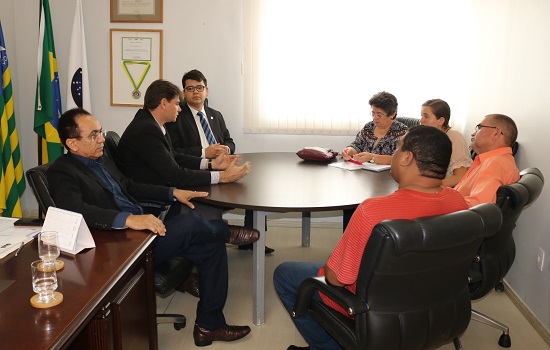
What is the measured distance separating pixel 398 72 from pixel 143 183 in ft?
8.13

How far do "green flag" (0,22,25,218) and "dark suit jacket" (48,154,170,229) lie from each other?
6.91 ft

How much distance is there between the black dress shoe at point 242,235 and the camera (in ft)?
9.11

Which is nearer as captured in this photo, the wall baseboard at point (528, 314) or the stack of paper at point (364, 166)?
the wall baseboard at point (528, 314)

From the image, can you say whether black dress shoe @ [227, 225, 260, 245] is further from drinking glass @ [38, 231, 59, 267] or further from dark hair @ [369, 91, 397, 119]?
dark hair @ [369, 91, 397, 119]

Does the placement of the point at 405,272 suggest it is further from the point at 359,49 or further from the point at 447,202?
the point at 359,49

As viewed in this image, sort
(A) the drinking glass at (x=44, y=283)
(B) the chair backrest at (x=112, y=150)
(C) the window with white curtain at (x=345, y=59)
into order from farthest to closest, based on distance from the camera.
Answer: (C) the window with white curtain at (x=345, y=59) < (B) the chair backrest at (x=112, y=150) < (A) the drinking glass at (x=44, y=283)

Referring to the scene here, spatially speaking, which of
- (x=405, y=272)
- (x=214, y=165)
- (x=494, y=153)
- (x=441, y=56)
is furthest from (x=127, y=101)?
(x=405, y=272)

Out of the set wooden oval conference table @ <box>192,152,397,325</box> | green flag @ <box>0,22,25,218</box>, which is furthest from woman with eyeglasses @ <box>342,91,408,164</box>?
green flag @ <box>0,22,25,218</box>

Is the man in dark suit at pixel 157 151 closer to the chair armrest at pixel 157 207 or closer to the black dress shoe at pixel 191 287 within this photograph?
the chair armrest at pixel 157 207

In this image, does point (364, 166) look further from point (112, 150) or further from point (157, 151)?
point (112, 150)

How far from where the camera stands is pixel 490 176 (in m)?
2.40

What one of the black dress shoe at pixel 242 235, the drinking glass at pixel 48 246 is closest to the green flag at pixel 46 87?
the black dress shoe at pixel 242 235

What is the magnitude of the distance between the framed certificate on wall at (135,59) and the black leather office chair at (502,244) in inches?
124

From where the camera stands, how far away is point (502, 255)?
2.35 meters
